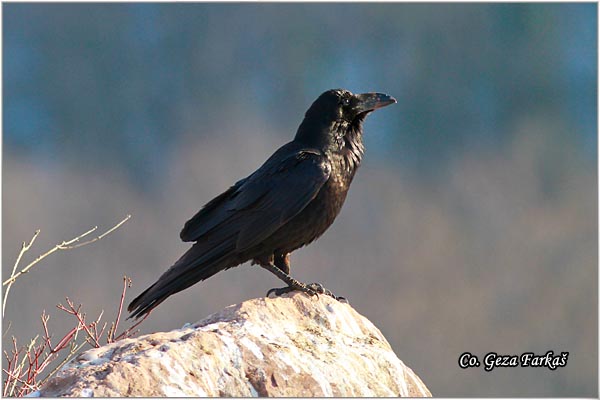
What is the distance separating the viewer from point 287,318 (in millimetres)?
5227

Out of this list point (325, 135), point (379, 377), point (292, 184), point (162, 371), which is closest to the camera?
point (162, 371)

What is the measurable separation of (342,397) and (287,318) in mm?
725

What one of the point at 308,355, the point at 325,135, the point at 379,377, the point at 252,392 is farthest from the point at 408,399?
the point at 325,135

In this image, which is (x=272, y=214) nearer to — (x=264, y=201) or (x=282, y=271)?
(x=264, y=201)

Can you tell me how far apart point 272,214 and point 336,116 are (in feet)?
3.57

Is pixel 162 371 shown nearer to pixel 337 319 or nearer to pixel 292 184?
pixel 337 319

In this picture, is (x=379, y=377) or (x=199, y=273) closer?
(x=379, y=377)

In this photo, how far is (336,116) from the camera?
7.12 metres

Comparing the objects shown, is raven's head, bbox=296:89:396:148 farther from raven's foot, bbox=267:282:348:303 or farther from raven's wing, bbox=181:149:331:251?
raven's foot, bbox=267:282:348:303

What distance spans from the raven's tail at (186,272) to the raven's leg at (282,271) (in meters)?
0.20

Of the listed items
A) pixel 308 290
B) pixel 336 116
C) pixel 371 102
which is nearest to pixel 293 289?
pixel 308 290

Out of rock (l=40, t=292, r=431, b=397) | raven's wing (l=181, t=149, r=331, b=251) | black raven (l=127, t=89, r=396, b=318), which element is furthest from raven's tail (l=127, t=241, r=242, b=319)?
rock (l=40, t=292, r=431, b=397)

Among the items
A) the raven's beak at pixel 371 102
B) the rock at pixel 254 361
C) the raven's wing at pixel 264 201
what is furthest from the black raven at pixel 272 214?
the rock at pixel 254 361

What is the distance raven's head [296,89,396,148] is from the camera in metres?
7.03
